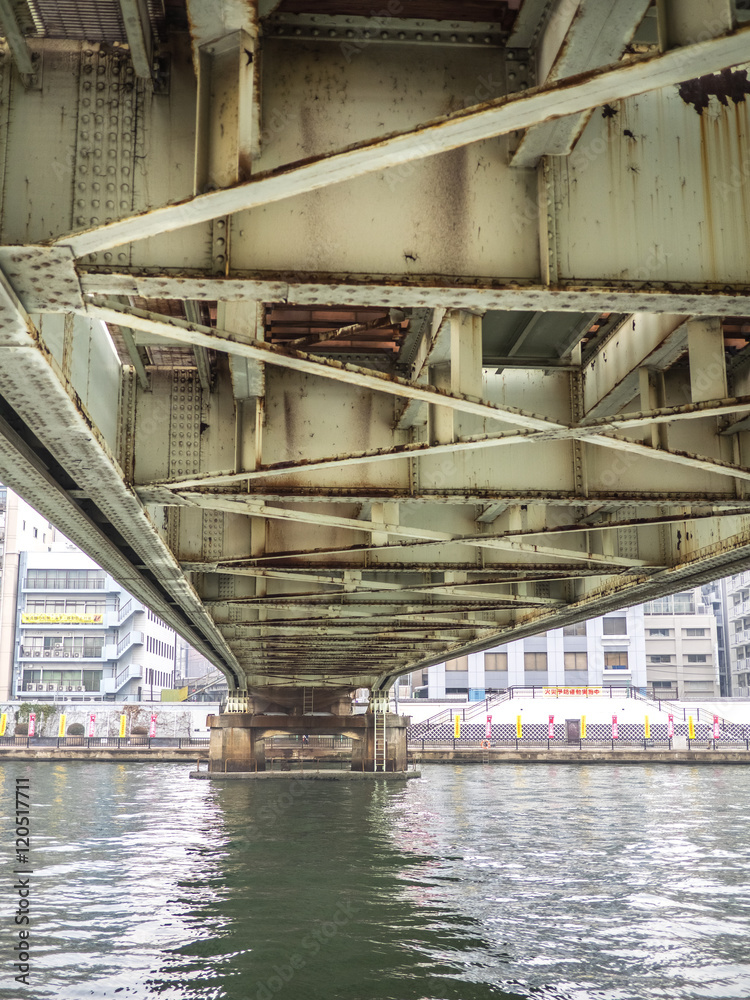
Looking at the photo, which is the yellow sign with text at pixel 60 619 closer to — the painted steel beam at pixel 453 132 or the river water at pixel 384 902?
the river water at pixel 384 902

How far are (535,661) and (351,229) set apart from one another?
106699 millimetres

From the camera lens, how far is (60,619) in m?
105

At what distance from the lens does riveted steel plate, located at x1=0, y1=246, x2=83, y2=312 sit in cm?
593

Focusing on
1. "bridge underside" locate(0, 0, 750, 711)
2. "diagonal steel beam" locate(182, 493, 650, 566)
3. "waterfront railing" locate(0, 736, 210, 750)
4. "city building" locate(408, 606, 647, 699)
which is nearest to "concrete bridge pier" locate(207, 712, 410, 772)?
"waterfront railing" locate(0, 736, 210, 750)

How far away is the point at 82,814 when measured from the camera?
34938mm

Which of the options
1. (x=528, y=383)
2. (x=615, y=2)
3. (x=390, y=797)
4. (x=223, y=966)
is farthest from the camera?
(x=390, y=797)

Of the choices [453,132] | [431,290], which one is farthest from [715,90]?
[453,132]

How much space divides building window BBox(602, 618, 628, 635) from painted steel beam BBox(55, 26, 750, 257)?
111435 millimetres

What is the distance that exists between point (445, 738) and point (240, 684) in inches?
1418

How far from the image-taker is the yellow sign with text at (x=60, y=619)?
343ft

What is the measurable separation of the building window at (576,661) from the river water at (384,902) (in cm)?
7284

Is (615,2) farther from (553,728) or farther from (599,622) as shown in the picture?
(599,622)

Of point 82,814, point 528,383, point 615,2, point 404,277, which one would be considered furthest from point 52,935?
point 82,814

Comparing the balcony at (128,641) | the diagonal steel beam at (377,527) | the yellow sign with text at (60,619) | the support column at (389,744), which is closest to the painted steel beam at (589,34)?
the diagonal steel beam at (377,527)
